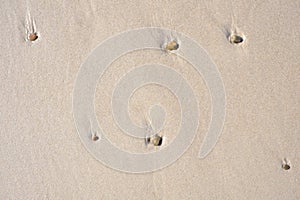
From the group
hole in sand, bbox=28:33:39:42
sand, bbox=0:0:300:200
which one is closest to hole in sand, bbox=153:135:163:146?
sand, bbox=0:0:300:200

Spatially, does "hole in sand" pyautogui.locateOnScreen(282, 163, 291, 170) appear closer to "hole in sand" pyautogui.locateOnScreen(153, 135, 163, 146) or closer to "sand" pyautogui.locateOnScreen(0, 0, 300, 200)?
"sand" pyautogui.locateOnScreen(0, 0, 300, 200)

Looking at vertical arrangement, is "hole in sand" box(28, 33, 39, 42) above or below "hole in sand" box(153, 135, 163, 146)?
above

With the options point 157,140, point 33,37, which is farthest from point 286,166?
point 33,37

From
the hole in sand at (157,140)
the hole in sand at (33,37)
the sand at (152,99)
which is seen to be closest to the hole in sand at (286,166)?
the sand at (152,99)

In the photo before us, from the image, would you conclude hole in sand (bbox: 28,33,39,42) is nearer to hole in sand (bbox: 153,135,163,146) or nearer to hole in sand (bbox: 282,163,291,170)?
hole in sand (bbox: 153,135,163,146)

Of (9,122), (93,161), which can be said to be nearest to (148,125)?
(93,161)

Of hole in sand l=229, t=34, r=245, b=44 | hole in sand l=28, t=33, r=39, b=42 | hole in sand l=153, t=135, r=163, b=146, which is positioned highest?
hole in sand l=229, t=34, r=245, b=44

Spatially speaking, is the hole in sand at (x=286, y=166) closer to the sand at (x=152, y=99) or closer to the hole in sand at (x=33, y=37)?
the sand at (x=152, y=99)

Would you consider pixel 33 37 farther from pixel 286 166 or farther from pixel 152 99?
pixel 286 166

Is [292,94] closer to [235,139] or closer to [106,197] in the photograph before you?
[235,139]

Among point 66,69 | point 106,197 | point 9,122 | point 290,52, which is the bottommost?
point 106,197

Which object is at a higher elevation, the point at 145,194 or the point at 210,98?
the point at 210,98
